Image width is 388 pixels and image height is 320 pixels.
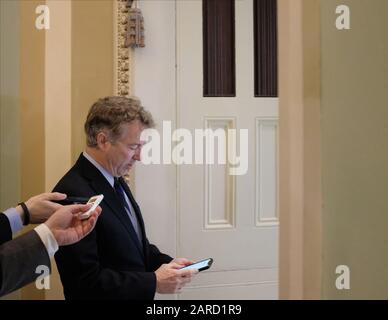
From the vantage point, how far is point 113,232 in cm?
118

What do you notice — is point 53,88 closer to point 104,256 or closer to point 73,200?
point 73,200

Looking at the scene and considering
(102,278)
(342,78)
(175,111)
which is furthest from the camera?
(175,111)

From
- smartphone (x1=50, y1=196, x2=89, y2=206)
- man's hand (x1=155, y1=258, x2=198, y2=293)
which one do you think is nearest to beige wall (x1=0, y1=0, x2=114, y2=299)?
smartphone (x1=50, y1=196, x2=89, y2=206)

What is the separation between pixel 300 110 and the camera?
88cm

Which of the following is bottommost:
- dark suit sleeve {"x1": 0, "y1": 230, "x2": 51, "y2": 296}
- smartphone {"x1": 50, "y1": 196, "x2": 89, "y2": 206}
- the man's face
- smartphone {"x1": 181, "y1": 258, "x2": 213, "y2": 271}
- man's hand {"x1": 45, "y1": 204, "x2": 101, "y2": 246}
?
smartphone {"x1": 181, "y1": 258, "x2": 213, "y2": 271}

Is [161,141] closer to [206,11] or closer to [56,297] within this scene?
[206,11]

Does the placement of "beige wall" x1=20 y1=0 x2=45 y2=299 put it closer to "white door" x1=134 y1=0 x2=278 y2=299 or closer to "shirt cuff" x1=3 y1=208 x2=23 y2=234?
"white door" x1=134 y1=0 x2=278 y2=299

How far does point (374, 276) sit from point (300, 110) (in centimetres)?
42

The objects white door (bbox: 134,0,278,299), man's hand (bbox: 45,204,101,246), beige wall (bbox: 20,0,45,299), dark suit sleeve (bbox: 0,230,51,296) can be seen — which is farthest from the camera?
white door (bbox: 134,0,278,299)

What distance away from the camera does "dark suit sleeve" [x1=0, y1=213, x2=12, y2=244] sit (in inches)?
42.7

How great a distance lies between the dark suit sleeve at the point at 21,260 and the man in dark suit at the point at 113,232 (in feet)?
0.92

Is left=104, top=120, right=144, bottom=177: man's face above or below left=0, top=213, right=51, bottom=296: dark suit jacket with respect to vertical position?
above

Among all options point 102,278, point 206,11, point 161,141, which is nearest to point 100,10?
point 206,11

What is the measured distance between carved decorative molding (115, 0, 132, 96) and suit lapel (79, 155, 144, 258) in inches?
19.8
